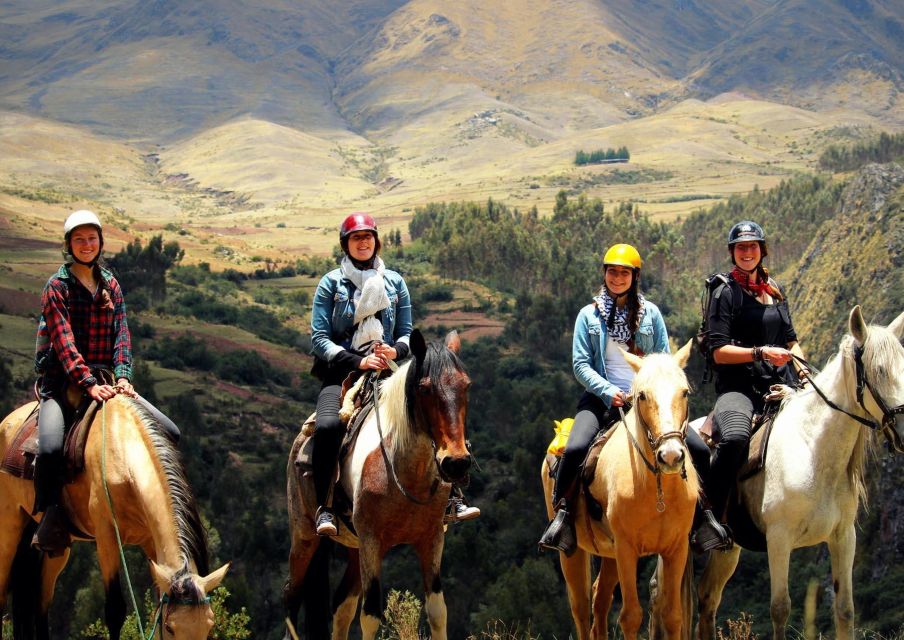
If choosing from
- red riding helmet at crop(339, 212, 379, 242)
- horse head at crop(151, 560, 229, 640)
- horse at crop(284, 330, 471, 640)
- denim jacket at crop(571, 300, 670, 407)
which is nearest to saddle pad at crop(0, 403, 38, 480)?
horse at crop(284, 330, 471, 640)

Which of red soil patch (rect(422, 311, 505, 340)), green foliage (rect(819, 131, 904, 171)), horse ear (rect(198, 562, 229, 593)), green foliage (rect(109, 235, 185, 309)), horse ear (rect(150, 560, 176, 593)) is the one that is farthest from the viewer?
green foliage (rect(819, 131, 904, 171))

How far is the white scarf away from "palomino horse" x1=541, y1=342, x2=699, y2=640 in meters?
2.49

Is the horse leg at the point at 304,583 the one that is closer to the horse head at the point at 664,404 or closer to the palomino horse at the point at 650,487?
the palomino horse at the point at 650,487

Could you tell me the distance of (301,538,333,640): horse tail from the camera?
11.1 m

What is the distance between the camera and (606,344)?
34.1 feet

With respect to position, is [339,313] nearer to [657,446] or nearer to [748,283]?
[657,446]

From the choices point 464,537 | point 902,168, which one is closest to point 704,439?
point 464,537

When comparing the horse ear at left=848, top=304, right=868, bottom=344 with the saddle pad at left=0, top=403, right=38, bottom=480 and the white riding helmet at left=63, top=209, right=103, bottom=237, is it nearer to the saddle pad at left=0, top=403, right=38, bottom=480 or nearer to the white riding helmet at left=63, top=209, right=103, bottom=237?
the white riding helmet at left=63, top=209, right=103, bottom=237

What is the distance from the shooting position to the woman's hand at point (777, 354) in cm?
1030

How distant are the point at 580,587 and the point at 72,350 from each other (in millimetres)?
5468

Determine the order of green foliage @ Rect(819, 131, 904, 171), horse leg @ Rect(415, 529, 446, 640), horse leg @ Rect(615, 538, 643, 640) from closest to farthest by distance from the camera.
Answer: horse leg @ Rect(615, 538, 643, 640) → horse leg @ Rect(415, 529, 446, 640) → green foliage @ Rect(819, 131, 904, 171)

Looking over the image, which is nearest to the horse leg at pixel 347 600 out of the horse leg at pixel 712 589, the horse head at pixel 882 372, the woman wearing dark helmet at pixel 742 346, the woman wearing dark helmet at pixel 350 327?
the woman wearing dark helmet at pixel 350 327

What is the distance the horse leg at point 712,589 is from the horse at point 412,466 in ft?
9.58

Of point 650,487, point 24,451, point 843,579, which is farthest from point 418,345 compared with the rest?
point 843,579
